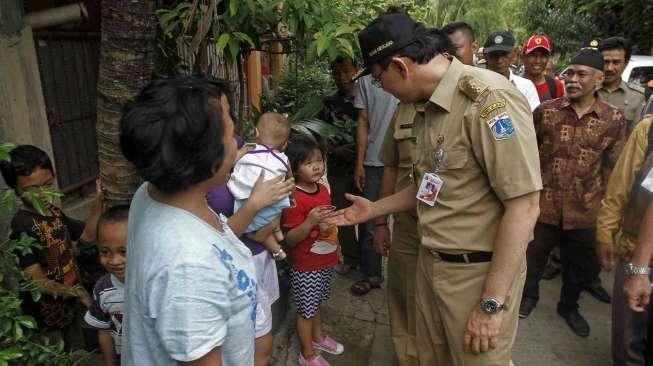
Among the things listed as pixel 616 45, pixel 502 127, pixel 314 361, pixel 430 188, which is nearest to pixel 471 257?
pixel 430 188

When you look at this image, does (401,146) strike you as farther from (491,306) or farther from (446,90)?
(491,306)

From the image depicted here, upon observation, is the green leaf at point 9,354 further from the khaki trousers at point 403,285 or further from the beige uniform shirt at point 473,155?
the khaki trousers at point 403,285

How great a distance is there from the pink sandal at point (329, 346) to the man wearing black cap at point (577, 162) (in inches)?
59.9

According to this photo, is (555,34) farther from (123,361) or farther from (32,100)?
(123,361)

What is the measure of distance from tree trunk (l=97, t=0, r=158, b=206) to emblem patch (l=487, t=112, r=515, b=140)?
1422mm

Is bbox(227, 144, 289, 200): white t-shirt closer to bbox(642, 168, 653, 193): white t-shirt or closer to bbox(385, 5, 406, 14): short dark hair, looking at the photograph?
bbox(385, 5, 406, 14): short dark hair

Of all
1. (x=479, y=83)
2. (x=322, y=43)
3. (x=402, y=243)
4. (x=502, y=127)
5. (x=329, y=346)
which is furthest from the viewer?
(x=329, y=346)

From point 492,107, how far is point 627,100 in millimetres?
2877

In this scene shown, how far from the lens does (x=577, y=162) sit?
288cm

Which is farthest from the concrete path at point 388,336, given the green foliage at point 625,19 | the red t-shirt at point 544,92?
the green foliage at point 625,19

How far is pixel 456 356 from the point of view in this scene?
5.90 feet

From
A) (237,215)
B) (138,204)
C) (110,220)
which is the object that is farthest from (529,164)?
(110,220)

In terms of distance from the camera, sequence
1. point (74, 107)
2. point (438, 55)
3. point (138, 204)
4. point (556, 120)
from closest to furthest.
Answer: point (138, 204) < point (438, 55) < point (556, 120) < point (74, 107)

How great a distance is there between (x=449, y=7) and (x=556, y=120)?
883 inches
